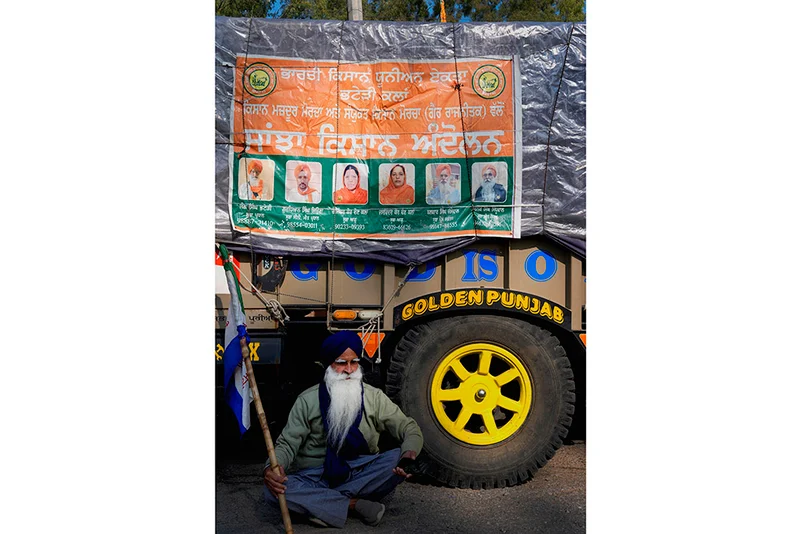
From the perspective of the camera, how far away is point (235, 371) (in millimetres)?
4395

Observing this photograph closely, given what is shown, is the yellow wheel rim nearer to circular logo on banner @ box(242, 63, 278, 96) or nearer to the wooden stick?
the wooden stick

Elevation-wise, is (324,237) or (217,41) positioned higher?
(217,41)

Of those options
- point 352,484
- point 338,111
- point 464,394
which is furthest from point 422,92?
point 352,484

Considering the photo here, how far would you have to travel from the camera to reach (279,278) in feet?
16.6

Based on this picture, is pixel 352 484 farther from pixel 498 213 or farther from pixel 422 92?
pixel 422 92

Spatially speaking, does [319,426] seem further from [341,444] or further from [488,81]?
[488,81]

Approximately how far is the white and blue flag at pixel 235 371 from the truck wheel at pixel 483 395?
1.01m

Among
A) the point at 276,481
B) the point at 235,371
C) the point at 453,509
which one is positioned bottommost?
the point at 453,509

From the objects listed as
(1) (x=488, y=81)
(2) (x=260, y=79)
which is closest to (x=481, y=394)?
(1) (x=488, y=81)

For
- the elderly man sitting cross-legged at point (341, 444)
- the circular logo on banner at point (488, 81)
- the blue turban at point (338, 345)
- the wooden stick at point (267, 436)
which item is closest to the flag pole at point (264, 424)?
the wooden stick at point (267, 436)

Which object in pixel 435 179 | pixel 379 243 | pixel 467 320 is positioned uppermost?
pixel 435 179

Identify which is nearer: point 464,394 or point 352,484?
point 352,484

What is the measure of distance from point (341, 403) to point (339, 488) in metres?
0.47

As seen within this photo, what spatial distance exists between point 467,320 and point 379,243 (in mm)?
721
